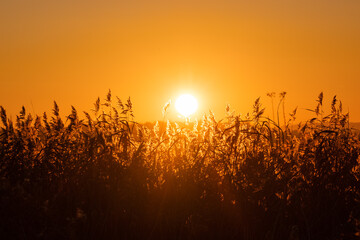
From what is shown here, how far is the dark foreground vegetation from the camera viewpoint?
12.5 ft

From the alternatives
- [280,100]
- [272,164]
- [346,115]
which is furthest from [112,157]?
[346,115]

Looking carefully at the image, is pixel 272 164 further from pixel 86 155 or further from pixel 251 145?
pixel 86 155

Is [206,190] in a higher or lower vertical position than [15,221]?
higher

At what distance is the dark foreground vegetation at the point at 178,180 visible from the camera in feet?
12.5

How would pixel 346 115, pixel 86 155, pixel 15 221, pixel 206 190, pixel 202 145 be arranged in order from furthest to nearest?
pixel 346 115, pixel 202 145, pixel 86 155, pixel 206 190, pixel 15 221

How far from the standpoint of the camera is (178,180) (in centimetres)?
439

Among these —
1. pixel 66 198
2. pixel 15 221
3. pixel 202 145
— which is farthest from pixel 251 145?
pixel 15 221

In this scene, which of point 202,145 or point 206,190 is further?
point 202,145

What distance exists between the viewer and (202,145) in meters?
4.97

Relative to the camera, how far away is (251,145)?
16.5 ft

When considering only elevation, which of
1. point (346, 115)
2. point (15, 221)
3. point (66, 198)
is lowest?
point (15, 221)

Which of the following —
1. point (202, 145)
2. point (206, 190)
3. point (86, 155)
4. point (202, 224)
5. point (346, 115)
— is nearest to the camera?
point (202, 224)

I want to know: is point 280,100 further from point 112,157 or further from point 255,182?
point 112,157

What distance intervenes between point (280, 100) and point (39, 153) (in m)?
2.69
